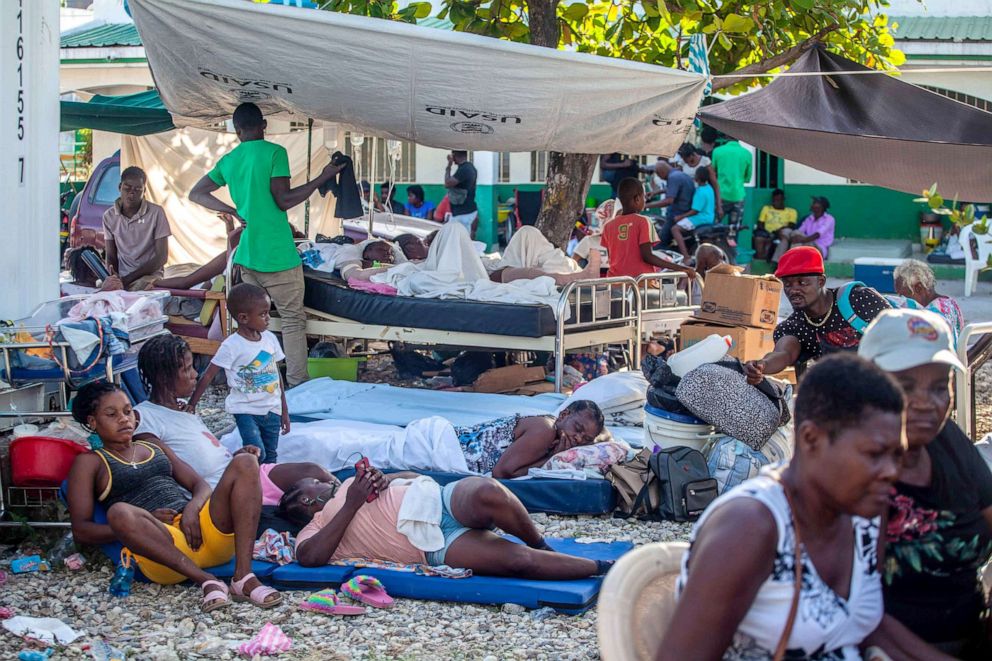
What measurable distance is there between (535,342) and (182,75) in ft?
11.0

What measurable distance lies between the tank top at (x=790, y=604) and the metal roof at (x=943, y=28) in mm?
15345

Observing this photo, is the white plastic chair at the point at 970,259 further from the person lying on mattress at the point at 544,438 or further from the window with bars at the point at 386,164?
the window with bars at the point at 386,164

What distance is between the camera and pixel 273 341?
6758 millimetres

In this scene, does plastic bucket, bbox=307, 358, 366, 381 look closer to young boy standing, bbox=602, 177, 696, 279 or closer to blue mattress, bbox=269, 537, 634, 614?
young boy standing, bbox=602, 177, 696, 279

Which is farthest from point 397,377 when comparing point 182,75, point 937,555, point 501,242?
point 501,242

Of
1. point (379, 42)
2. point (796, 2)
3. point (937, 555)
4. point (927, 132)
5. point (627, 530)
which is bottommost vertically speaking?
point (627, 530)

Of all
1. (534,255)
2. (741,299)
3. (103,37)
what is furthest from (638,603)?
(103,37)

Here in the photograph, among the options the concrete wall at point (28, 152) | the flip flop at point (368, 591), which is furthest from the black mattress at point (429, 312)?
the flip flop at point (368, 591)

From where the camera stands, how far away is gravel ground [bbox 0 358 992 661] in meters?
4.50

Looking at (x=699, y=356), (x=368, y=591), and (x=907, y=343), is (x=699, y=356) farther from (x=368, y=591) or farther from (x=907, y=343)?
(x=907, y=343)

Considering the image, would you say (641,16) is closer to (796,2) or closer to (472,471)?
(796,2)

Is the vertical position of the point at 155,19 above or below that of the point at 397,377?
above

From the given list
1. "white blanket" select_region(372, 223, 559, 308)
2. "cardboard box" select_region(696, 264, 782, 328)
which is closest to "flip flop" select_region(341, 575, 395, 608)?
"white blanket" select_region(372, 223, 559, 308)

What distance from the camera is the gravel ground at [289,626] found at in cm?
450
